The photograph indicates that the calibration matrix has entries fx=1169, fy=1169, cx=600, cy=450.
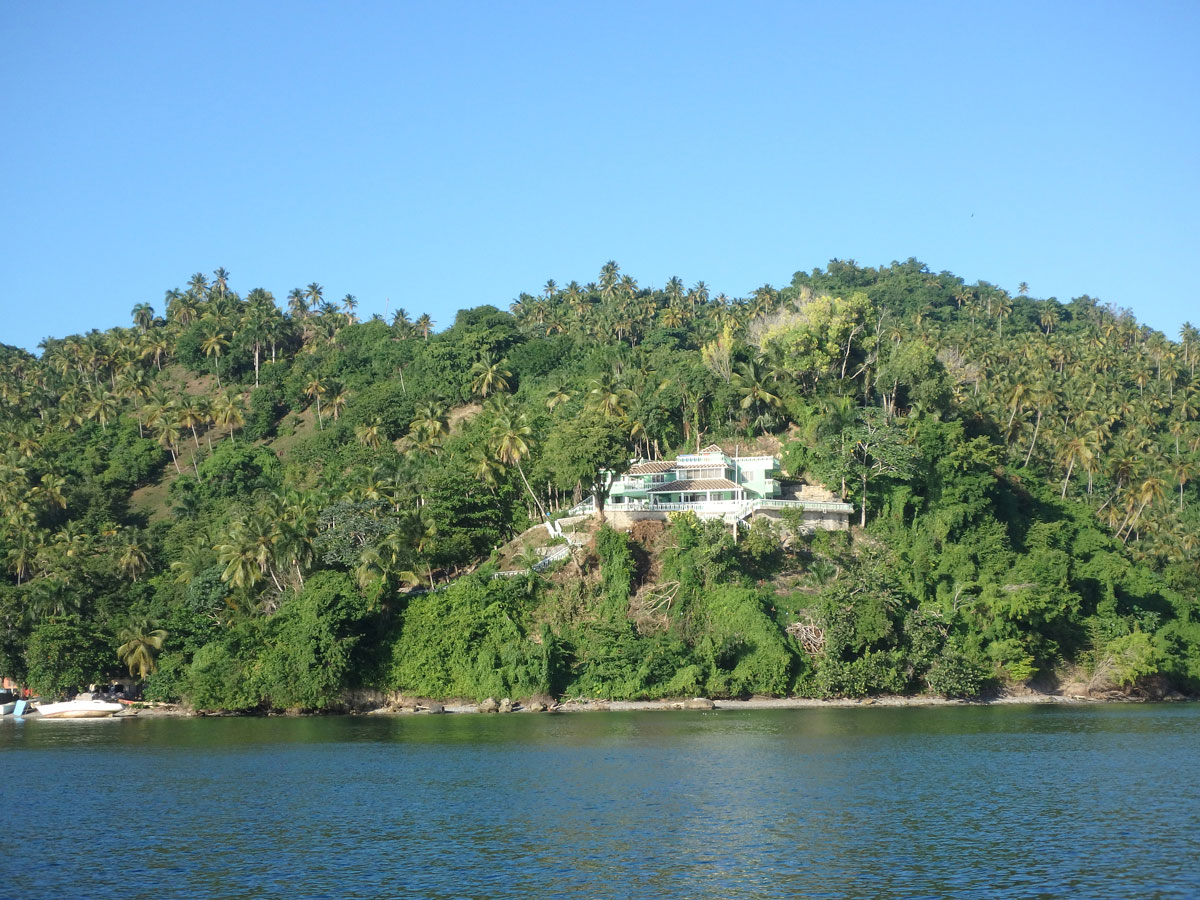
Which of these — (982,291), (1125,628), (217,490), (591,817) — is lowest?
(591,817)

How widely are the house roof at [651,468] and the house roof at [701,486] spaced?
5.68ft

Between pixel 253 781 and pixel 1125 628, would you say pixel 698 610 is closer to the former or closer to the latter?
pixel 1125 628

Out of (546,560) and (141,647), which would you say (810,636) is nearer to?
(546,560)

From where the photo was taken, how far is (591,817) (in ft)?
123

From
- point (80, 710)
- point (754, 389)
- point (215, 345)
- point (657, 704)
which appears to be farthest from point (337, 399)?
point (657, 704)

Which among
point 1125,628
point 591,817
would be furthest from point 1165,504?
point 591,817

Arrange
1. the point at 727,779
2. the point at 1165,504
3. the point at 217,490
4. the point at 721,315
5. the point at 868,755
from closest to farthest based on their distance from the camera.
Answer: the point at 727,779, the point at 868,755, the point at 1165,504, the point at 217,490, the point at 721,315

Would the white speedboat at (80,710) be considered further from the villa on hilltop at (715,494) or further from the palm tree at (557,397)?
the palm tree at (557,397)

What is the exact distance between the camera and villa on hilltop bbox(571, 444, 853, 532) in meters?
78.2

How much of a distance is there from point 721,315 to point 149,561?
6970cm

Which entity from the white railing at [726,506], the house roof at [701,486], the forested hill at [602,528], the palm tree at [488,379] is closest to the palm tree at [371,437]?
the forested hill at [602,528]

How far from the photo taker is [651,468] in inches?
3361

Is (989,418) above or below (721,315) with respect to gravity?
below

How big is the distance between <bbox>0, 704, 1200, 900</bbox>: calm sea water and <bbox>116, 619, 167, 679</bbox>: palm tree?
15742 mm
